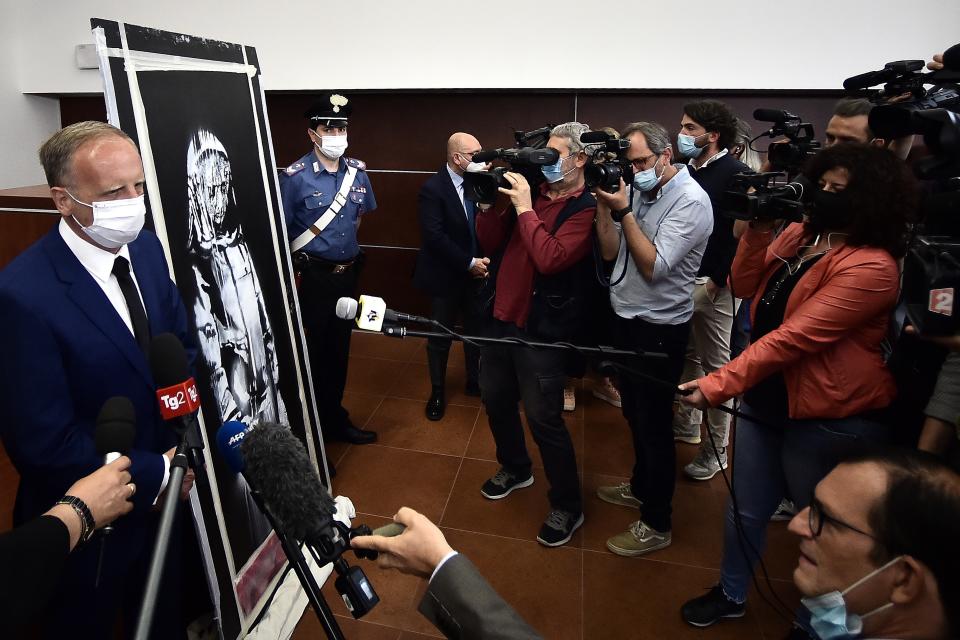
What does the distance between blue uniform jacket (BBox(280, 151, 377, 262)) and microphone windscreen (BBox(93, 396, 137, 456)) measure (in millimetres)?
2026

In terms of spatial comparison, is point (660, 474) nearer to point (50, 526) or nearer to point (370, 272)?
point (50, 526)

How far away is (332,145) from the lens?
2.96m

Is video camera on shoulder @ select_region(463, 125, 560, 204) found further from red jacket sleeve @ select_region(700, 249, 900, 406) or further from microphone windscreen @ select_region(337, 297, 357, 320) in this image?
red jacket sleeve @ select_region(700, 249, 900, 406)

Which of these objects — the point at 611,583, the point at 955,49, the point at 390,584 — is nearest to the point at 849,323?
the point at 955,49

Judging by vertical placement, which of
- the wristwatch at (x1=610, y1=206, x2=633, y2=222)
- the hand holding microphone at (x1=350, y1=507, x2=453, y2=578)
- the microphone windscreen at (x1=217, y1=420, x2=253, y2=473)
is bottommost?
the hand holding microphone at (x1=350, y1=507, x2=453, y2=578)

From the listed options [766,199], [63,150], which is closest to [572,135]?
[766,199]

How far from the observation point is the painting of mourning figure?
1.79 metres

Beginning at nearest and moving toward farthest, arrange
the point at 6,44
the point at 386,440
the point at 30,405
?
the point at 30,405 → the point at 386,440 → the point at 6,44

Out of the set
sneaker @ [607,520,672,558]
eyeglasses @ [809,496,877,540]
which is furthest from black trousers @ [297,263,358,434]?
eyeglasses @ [809,496,877,540]

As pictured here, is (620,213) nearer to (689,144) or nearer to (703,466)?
(689,144)

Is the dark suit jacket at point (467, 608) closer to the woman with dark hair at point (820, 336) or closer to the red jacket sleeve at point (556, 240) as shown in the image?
the woman with dark hair at point (820, 336)

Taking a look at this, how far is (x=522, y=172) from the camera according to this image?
212 cm

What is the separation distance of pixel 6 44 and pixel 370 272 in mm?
3402

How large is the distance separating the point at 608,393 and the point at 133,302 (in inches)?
115
